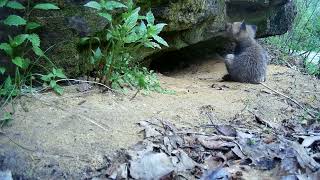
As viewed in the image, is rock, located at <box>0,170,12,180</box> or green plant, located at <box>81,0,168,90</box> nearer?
rock, located at <box>0,170,12,180</box>

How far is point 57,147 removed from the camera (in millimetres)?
3221

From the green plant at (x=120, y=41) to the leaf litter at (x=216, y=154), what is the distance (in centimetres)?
85

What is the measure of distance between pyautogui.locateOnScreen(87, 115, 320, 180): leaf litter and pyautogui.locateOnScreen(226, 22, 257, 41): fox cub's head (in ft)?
10.2

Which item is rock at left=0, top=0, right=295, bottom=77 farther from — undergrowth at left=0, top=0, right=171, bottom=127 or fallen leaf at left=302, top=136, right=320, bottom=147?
fallen leaf at left=302, top=136, right=320, bottom=147

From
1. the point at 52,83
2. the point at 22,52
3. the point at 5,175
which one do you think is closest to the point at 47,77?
the point at 52,83

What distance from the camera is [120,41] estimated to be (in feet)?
13.6

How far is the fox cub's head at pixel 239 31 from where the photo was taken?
22.5ft

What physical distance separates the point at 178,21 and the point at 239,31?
61.0 inches

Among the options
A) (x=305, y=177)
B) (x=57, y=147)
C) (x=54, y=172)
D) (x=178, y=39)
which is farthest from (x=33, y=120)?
(x=178, y=39)

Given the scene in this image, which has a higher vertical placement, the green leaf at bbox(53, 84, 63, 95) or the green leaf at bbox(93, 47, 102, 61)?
the green leaf at bbox(93, 47, 102, 61)

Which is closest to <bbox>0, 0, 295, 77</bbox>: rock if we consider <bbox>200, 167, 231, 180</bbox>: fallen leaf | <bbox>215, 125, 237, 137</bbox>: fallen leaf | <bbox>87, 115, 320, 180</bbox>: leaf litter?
<bbox>87, 115, 320, 180</bbox>: leaf litter

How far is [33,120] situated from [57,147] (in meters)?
0.47

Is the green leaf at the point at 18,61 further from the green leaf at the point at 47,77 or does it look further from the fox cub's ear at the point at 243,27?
the fox cub's ear at the point at 243,27

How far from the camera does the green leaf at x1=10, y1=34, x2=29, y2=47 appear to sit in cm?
380
